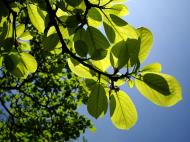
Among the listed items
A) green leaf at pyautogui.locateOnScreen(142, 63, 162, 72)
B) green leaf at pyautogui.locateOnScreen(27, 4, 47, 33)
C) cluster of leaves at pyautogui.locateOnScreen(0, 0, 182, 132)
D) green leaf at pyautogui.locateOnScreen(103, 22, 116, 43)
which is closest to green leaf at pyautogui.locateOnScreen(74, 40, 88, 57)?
cluster of leaves at pyautogui.locateOnScreen(0, 0, 182, 132)

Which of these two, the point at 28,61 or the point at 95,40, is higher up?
the point at 95,40

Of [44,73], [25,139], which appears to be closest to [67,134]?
[25,139]

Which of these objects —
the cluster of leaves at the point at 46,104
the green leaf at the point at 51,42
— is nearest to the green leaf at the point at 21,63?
the green leaf at the point at 51,42

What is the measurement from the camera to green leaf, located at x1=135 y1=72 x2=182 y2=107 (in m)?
1.35

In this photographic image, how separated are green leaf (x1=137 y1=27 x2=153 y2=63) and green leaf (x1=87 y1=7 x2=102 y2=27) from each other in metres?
0.33

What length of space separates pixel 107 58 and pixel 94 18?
0.94 ft

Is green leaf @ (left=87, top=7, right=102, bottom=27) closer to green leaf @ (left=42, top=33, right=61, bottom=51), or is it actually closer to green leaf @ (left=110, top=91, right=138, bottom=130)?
green leaf @ (left=42, top=33, right=61, bottom=51)

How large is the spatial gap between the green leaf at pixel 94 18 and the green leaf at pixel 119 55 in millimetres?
307

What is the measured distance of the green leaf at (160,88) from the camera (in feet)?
4.44

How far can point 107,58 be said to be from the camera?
5.41 feet

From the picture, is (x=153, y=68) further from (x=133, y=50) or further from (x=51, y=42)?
(x=51, y=42)

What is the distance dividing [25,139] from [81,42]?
13823 millimetres

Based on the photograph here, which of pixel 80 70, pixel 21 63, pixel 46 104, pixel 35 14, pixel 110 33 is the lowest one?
pixel 46 104

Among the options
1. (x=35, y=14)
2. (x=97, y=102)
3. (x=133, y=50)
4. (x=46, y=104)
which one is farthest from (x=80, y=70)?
(x=46, y=104)
